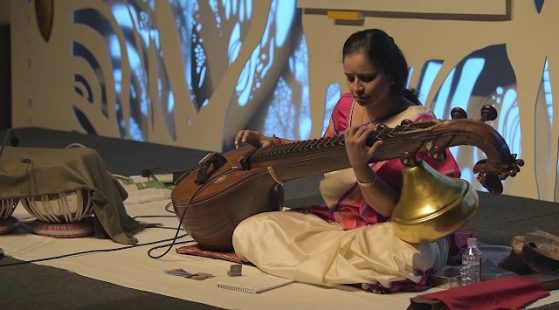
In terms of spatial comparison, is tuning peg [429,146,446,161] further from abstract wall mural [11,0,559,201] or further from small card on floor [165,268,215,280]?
abstract wall mural [11,0,559,201]

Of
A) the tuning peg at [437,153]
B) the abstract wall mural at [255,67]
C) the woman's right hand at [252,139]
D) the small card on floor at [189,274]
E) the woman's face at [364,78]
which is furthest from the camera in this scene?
the abstract wall mural at [255,67]

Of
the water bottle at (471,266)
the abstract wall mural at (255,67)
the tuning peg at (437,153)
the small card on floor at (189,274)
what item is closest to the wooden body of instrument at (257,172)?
the tuning peg at (437,153)

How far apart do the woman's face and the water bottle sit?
574 millimetres

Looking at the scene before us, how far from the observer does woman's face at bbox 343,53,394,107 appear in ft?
11.5

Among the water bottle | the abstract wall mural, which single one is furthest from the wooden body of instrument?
the abstract wall mural

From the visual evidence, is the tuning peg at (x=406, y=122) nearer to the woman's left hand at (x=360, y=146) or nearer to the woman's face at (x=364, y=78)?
the woman's left hand at (x=360, y=146)

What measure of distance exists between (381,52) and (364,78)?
0.10 meters

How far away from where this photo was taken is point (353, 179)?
3670mm

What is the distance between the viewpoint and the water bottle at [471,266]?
3477mm

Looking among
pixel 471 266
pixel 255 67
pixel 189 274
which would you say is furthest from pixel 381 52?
pixel 255 67

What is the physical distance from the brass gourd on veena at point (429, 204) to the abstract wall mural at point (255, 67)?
6.34ft

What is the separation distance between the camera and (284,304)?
3.30 metres

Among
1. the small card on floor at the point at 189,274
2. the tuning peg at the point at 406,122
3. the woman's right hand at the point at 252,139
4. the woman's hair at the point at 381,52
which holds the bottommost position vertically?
the small card on floor at the point at 189,274

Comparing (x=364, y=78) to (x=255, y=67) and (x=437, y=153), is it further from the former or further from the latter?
(x=255, y=67)
